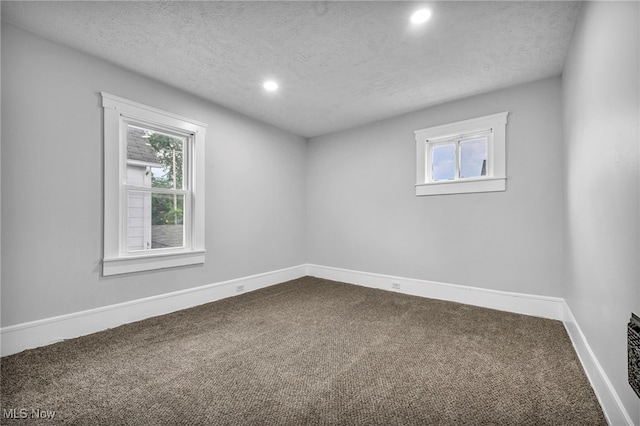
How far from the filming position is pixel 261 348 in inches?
87.0

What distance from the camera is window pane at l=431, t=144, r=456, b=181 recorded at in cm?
355

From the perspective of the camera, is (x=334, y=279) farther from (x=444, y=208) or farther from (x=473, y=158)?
(x=473, y=158)

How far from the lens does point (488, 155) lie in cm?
327

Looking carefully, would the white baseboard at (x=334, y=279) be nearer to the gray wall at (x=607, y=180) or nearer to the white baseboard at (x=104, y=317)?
the white baseboard at (x=104, y=317)

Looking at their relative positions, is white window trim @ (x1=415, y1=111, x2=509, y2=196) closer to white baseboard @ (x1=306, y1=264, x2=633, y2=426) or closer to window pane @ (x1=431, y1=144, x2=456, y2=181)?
window pane @ (x1=431, y1=144, x2=456, y2=181)

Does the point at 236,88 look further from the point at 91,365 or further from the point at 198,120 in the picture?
the point at 91,365

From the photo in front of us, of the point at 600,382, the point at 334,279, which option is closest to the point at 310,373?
the point at 600,382

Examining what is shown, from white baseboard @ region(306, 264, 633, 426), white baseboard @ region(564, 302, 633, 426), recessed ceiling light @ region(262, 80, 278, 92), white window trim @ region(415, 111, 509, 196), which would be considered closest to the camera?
white baseboard @ region(564, 302, 633, 426)

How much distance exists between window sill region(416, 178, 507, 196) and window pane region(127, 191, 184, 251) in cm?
316

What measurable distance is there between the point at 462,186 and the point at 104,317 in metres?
4.17

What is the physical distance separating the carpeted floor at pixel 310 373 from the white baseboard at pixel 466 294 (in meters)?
0.18

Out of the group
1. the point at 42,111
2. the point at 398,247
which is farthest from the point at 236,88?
the point at 398,247

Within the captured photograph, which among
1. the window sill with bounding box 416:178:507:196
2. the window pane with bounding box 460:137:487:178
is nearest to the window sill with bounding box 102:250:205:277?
the window sill with bounding box 416:178:507:196

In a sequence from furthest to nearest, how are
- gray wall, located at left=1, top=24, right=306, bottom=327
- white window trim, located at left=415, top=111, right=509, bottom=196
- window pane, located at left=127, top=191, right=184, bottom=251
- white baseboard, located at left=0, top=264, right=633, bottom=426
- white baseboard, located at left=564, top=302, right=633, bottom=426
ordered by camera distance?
white window trim, located at left=415, top=111, right=509, bottom=196 < window pane, located at left=127, top=191, right=184, bottom=251 < gray wall, located at left=1, top=24, right=306, bottom=327 < white baseboard, located at left=0, top=264, right=633, bottom=426 < white baseboard, located at left=564, top=302, right=633, bottom=426
